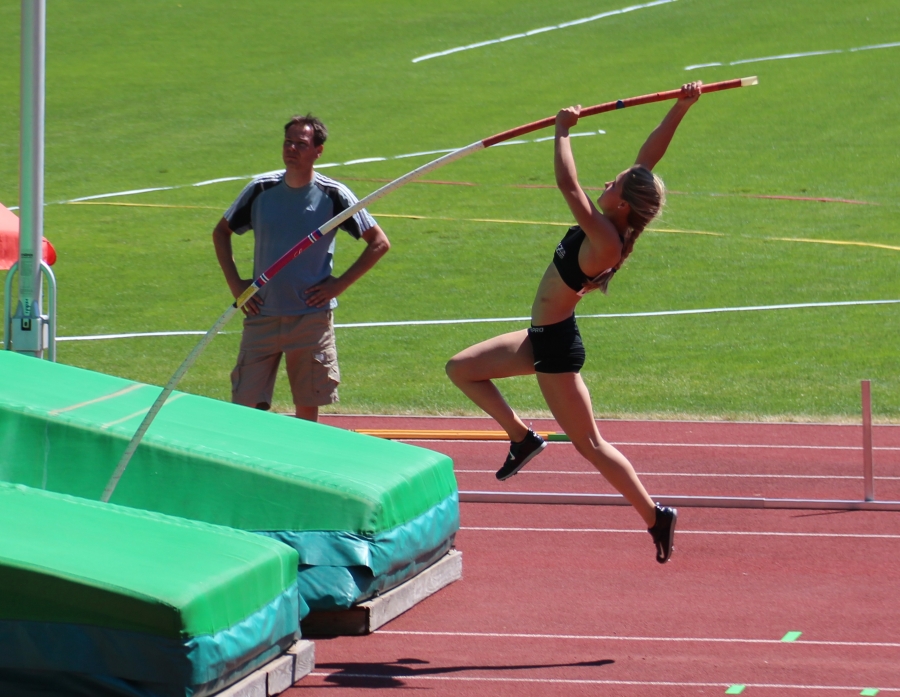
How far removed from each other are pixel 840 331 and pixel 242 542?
10.3 meters

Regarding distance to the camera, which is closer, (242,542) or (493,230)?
(242,542)

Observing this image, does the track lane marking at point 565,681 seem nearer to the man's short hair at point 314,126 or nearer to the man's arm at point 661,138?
the man's arm at point 661,138

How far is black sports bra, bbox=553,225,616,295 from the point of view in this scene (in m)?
5.63

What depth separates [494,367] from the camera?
5977mm

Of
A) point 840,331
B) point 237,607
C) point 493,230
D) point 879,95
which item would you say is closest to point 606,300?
point 840,331

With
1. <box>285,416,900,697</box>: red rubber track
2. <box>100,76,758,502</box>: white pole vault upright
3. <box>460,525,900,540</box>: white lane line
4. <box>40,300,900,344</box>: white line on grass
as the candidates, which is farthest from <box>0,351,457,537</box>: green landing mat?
<box>40,300,900,344</box>: white line on grass

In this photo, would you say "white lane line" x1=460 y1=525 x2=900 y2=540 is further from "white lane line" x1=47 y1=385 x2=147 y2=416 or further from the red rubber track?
"white lane line" x1=47 y1=385 x2=147 y2=416

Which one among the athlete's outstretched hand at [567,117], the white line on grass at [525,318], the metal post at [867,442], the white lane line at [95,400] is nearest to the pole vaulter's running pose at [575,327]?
the athlete's outstretched hand at [567,117]

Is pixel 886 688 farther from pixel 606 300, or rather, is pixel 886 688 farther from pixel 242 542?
pixel 606 300

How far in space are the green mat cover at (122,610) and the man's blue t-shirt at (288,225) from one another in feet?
9.60

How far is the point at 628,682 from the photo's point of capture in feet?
17.3

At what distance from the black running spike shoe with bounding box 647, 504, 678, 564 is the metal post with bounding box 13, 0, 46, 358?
3.59 m

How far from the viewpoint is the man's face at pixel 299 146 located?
7508 millimetres

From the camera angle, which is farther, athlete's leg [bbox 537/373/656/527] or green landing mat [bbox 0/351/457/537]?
green landing mat [bbox 0/351/457/537]
